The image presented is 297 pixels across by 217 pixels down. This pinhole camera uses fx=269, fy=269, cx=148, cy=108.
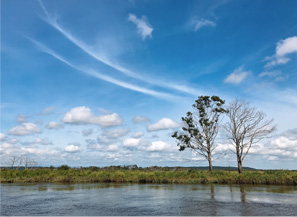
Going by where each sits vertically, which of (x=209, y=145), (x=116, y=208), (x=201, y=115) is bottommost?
(x=116, y=208)

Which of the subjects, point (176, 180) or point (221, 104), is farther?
point (221, 104)

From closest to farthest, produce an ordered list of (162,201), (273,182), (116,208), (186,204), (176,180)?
(116,208) < (186,204) < (162,201) < (273,182) < (176,180)

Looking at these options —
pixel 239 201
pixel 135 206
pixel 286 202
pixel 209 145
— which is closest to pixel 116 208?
pixel 135 206

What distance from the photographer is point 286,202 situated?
16594mm

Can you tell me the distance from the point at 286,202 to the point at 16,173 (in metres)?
36.4

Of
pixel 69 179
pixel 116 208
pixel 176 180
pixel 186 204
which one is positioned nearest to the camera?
pixel 116 208

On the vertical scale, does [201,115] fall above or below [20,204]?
above

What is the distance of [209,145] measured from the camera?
40.5m

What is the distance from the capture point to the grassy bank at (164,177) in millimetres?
30069

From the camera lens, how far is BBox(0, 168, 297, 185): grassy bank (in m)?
30.1

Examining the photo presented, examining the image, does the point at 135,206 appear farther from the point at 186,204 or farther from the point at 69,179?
the point at 69,179

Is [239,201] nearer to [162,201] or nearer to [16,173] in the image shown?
[162,201]

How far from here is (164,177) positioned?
3397 centimetres

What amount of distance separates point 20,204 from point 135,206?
23.6 feet
